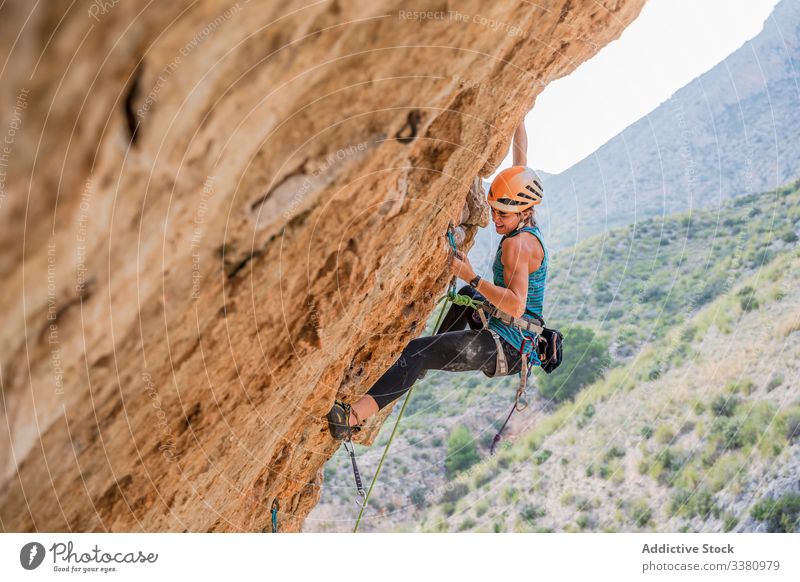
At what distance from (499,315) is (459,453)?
22.8 metres

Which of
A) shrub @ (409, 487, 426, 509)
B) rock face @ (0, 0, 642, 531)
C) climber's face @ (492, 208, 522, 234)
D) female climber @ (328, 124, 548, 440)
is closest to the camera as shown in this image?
rock face @ (0, 0, 642, 531)

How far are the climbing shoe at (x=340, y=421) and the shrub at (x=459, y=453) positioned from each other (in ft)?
63.0

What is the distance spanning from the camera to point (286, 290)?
15.4 feet

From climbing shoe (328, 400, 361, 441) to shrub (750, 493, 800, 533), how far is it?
940 centimetres

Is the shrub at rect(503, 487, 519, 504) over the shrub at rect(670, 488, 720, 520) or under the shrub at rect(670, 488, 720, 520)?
under

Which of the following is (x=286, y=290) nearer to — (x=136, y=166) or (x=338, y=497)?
(x=136, y=166)

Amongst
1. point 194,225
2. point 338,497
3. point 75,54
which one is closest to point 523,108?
point 194,225

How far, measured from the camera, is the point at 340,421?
692cm

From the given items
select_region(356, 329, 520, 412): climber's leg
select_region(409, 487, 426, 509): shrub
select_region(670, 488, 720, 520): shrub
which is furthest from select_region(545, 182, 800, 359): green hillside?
select_region(356, 329, 520, 412): climber's leg

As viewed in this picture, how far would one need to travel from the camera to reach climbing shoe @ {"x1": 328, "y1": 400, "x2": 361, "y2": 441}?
685 cm

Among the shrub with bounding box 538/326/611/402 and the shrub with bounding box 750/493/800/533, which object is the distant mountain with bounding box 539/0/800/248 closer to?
the shrub with bounding box 538/326/611/402

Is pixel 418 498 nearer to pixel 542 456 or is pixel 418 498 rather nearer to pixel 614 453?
pixel 542 456

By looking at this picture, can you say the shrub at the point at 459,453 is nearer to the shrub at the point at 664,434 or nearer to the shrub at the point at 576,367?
the shrub at the point at 576,367

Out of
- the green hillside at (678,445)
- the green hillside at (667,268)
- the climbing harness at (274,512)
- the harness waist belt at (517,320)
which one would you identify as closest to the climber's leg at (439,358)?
the harness waist belt at (517,320)
